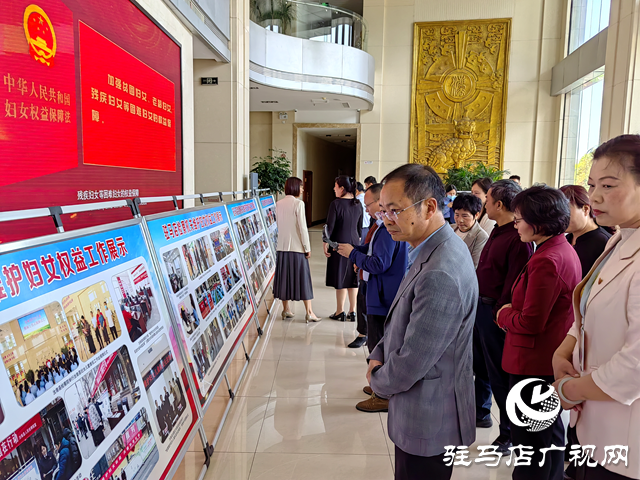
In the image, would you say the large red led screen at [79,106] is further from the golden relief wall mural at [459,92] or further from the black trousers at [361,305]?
the golden relief wall mural at [459,92]

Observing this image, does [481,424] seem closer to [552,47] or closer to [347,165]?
[552,47]

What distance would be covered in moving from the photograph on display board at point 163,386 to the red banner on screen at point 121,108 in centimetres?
183

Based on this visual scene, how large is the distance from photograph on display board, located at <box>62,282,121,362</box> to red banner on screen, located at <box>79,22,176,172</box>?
191 cm

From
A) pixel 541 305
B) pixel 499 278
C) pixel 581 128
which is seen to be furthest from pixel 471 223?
pixel 581 128

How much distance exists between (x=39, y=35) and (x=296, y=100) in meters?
8.99

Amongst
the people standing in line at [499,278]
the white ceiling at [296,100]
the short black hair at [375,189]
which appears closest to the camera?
the people standing in line at [499,278]

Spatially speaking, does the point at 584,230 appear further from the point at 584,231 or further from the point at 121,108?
the point at 121,108

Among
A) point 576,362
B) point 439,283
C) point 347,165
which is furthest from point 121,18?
point 347,165


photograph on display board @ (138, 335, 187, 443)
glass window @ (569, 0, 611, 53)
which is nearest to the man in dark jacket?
photograph on display board @ (138, 335, 187, 443)

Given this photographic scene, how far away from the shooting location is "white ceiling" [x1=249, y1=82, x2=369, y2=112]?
995 centimetres

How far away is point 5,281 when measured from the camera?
3.35 ft

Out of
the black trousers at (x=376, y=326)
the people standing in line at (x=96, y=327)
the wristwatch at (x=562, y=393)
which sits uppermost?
the people standing in line at (x=96, y=327)

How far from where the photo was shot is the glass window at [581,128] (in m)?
9.58

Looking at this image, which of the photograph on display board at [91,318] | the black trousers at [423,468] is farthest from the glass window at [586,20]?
the photograph on display board at [91,318]
